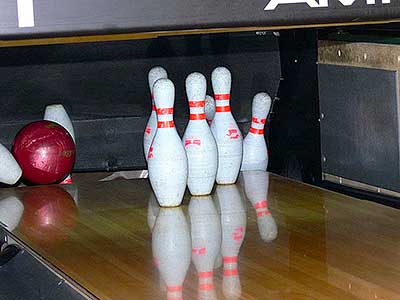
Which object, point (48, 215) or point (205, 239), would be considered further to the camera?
→ point (48, 215)

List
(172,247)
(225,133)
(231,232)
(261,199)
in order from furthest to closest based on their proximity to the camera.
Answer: (225,133), (261,199), (231,232), (172,247)

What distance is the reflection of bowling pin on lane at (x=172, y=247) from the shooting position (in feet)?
7.32

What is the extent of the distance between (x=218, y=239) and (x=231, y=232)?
83 mm

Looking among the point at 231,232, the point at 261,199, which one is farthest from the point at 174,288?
the point at 261,199

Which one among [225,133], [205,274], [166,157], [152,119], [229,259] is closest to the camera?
[205,274]

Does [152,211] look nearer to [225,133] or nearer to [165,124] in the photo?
[165,124]

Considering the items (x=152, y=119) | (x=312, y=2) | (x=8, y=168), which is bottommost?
(x=8, y=168)

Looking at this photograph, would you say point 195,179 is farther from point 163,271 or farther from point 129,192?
point 163,271

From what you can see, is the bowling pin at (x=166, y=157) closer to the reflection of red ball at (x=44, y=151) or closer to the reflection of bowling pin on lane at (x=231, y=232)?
the reflection of bowling pin on lane at (x=231, y=232)

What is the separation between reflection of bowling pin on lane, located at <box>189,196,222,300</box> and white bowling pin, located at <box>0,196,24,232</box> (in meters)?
0.49

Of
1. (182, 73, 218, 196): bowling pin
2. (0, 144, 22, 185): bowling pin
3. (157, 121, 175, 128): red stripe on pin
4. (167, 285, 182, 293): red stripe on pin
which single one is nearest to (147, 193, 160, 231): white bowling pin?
(182, 73, 218, 196): bowling pin

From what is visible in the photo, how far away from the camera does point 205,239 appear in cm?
263

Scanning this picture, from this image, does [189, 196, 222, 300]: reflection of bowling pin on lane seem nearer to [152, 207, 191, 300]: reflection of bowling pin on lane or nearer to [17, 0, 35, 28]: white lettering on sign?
[152, 207, 191, 300]: reflection of bowling pin on lane

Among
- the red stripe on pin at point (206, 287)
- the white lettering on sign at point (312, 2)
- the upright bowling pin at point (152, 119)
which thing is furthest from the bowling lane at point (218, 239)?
the white lettering on sign at point (312, 2)
